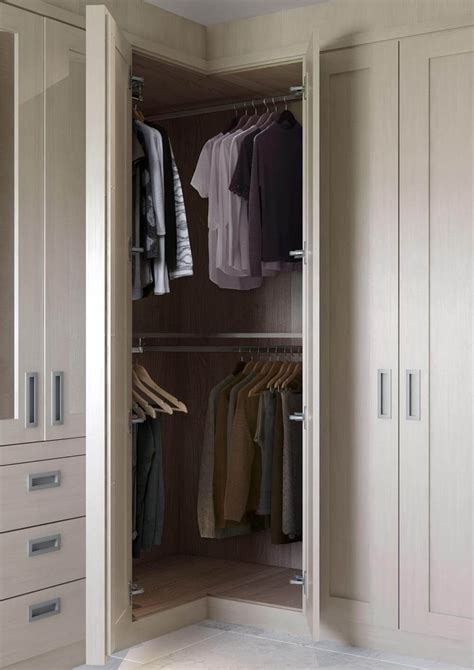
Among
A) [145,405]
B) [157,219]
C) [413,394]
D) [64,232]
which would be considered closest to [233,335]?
[145,405]

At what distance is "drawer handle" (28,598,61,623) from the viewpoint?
3.34 meters

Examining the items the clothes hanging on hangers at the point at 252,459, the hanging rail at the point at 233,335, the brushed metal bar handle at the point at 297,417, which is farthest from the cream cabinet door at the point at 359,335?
the hanging rail at the point at 233,335

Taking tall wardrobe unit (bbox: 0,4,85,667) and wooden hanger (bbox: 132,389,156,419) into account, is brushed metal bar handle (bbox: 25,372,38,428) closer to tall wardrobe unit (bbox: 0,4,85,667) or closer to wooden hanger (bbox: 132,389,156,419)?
tall wardrobe unit (bbox: 0,4,85,667)

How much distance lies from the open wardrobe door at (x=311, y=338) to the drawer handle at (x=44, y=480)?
941mm

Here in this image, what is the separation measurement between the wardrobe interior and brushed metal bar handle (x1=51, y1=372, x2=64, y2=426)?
2.91ft

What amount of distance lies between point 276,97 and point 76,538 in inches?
87.4

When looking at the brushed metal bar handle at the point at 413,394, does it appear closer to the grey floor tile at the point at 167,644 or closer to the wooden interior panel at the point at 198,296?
the wooden interior panel at the point at 198,296

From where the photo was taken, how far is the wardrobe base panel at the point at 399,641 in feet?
11.7

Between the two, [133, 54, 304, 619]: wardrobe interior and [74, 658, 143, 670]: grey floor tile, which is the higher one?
[133, 54, 304, 619]: wardrobe interior

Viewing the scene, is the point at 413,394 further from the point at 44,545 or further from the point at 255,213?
the point at 44,545

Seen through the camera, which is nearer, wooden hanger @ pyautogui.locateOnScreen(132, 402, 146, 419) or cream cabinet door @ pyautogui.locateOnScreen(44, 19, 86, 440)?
cream cabinet door @ pyautogui.locateOnScreen(44, 19, 86, 440)

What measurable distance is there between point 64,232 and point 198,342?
4.85 ft

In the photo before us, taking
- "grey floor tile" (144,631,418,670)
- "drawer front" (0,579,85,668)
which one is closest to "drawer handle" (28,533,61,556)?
"drawer front" (0,579,85,668)

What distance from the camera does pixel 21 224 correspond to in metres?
3.35
